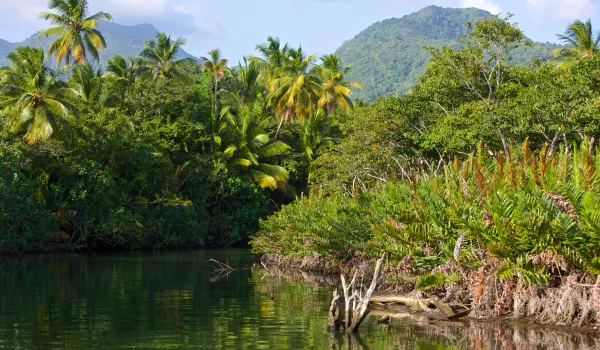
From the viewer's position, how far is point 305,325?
476 inches

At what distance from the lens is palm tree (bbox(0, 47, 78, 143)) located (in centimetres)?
3130

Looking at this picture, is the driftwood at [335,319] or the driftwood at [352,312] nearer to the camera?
the driftwood at [352,312]

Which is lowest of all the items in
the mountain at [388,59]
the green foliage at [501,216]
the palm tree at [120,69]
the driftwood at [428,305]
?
the driftwood at [428,305]

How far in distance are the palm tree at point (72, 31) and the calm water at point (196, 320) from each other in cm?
2434

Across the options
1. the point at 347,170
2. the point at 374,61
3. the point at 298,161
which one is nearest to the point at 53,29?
the point at 298,161

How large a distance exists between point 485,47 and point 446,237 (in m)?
15.6

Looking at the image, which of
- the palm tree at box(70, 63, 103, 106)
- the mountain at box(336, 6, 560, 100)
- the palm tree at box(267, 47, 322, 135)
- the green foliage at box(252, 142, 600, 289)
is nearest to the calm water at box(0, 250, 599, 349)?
the green foliage at box(252, 142, 600, 289)

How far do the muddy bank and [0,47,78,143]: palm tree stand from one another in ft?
68.5

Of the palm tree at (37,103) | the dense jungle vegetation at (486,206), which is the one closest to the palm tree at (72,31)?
the palm tree at (37,103)

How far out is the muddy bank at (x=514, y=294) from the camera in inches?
425

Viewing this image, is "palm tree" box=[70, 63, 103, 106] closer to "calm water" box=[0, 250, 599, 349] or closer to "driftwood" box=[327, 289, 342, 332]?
"calm water" box=[0, 250, 599, 349]

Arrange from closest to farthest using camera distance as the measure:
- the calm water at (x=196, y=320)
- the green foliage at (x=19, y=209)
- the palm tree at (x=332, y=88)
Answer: the calm water at (x=196, y=320) → the green foliage at (x=19, y=209) → the palm tree at (x=332, y=88)

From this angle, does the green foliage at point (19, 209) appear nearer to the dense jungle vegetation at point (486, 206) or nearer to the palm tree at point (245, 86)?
the dense jungle vegetation at point (486, 206)

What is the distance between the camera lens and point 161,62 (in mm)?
46156
